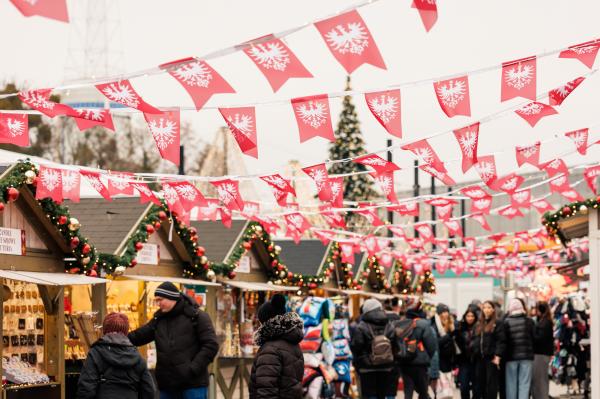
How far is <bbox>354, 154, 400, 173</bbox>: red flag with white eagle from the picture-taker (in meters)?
11.9

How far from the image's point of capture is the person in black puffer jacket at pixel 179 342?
9.94 meters

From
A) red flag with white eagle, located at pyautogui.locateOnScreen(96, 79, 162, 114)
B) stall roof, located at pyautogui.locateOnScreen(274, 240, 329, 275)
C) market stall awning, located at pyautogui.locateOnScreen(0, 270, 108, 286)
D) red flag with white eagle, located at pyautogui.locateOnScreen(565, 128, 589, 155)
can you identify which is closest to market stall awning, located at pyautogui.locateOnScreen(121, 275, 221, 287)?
market stall awning, located at pyautogui.locateOnScreen(0, 270, 108, 286)

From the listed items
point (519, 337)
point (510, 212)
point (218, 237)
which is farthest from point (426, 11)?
point (218, 237)

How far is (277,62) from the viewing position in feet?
23.4

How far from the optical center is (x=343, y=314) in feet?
59.8

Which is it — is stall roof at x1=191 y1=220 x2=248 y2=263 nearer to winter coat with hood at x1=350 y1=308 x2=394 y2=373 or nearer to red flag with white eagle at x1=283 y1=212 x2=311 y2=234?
red flag with white eagle at x1=283 y1=212 x2=311 y2=234

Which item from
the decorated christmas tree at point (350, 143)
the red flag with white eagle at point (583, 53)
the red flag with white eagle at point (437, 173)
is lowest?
the red flag with white eagle at point (437, 173)

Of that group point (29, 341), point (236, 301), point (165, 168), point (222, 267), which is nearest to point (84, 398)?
point (29, 341)

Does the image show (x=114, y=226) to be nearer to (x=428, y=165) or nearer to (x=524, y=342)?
(x=428, y=165)

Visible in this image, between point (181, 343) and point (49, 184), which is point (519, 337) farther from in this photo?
point (49, 184)

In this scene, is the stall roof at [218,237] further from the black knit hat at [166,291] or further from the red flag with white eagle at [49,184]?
the black knit hat at [166,291]

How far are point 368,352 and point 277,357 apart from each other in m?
5.88

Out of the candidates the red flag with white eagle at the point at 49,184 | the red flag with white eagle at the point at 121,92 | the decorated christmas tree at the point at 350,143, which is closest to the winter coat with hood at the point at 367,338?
the red flag with white eagle at the point at 49,184

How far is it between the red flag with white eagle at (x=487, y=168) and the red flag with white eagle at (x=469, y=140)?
2.40 m
